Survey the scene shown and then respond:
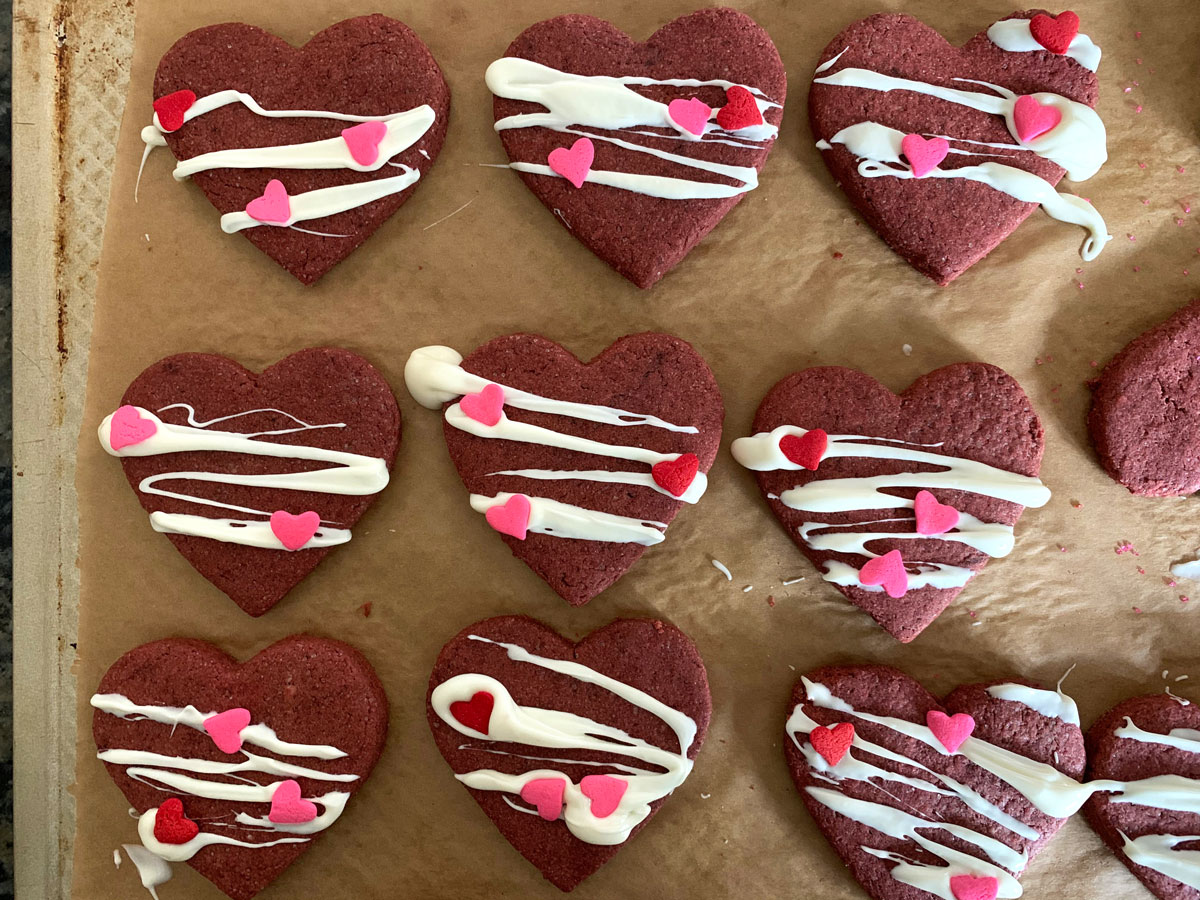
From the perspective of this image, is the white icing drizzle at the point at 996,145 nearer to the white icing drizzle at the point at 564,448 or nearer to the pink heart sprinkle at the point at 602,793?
the white icing drizzle at the point at 564,448

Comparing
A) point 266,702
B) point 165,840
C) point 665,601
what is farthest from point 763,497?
point 165,840

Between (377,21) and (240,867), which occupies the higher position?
(377,21)

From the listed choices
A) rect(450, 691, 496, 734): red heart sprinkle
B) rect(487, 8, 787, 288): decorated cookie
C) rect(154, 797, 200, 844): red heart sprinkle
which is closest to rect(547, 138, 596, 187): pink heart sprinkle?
rect(487, 8, 787, 288): decorated cookie

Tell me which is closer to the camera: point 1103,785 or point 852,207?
point 1103,785

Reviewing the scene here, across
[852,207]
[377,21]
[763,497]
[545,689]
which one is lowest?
[545,689]

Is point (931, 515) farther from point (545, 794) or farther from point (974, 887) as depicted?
point (545, 794)

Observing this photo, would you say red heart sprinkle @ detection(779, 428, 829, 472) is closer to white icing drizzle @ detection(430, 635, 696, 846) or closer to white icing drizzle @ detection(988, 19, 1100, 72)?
white icing drizzle @ detection(430, 635, 696, 846)

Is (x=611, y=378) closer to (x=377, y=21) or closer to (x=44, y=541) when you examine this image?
(x=377, y=21)
